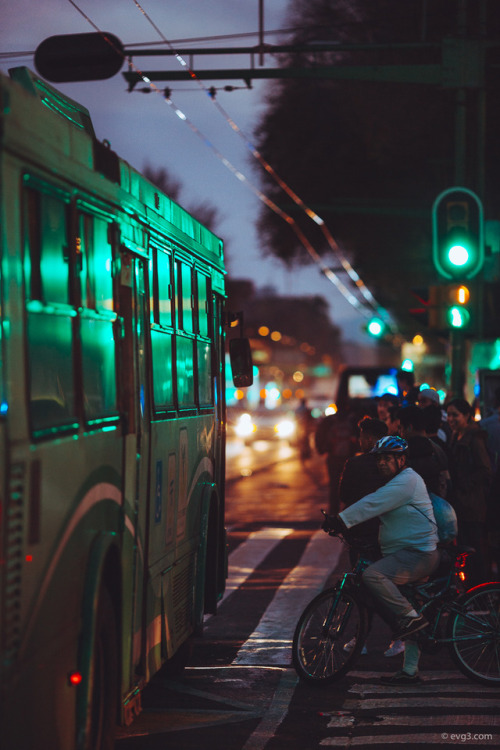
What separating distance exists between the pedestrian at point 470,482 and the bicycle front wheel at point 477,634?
255cm

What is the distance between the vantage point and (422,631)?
325 inches

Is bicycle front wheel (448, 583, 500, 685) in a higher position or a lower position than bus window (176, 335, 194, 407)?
lower

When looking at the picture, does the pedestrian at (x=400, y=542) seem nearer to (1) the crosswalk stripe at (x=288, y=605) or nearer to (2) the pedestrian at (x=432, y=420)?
(1) the crosswalk stripe at (x=288, y=605)

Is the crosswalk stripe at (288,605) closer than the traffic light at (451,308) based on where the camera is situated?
Yes

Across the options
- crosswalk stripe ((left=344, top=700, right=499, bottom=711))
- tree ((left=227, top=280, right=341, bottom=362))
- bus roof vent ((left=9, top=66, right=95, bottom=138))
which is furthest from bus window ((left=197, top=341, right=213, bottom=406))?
tree ((left=227, top=280, right=341, bottom=362))

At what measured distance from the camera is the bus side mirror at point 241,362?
35.7 ft

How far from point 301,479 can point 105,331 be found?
24710 mm

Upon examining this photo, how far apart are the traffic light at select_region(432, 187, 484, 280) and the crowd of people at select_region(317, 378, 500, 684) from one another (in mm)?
1845

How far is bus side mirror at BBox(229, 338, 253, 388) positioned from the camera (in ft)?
35.7

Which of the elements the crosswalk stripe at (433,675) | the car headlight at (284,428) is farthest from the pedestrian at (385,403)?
the car headlight at (284,428)

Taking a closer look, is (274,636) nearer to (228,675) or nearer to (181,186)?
(228,675)

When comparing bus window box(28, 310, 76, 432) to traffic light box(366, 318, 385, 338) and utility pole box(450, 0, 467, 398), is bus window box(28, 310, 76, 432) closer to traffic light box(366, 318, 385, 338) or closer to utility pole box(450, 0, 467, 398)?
utility pole box(450, 0, 467, 398)

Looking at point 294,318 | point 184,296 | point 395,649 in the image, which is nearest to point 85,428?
point 184,296

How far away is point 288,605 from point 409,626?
361 cm
